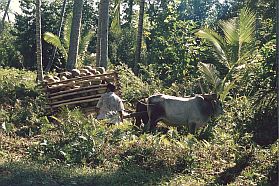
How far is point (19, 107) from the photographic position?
14.3m

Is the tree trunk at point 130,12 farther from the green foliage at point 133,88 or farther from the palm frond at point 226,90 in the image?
the palm frond at point 226,90

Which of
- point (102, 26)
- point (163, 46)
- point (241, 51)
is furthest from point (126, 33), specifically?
point (241, 51)

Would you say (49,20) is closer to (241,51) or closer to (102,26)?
(102,26)

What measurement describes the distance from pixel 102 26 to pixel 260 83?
338 inches

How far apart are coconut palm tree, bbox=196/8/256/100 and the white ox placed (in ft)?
6.07

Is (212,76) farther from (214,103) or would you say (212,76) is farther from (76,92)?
(76,92)

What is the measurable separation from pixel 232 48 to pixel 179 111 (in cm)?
445

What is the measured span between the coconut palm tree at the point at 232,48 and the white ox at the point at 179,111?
185 cm

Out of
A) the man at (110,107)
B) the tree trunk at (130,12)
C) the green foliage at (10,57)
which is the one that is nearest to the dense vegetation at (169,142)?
the man at (110,107)

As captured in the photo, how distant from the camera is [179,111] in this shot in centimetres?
1159

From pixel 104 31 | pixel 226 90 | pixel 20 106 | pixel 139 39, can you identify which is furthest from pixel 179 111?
pixel 139 39

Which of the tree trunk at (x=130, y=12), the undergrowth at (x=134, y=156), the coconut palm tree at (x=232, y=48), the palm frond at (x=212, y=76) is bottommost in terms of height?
the undergrowth at (x=134, y=156)

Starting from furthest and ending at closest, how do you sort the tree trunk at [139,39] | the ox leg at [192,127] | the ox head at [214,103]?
the tree trunk at [139,39] < the ox head at [214,103] < the ox leg at [192,127]

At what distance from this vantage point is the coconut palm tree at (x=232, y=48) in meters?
14.0
